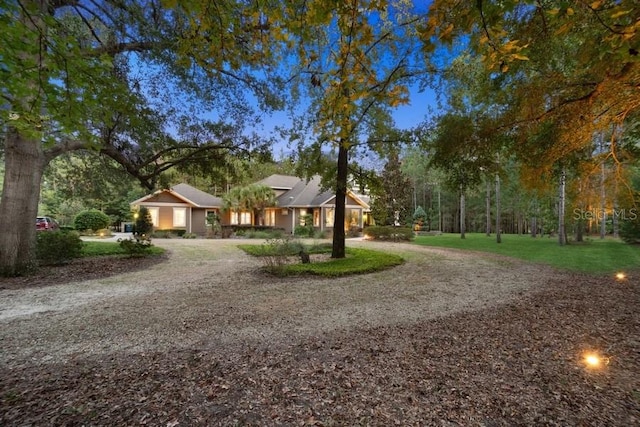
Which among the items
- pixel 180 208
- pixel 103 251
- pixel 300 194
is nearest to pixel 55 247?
pixel 103 251


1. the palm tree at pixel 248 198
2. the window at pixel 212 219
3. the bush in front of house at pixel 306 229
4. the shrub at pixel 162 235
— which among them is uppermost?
the palm tree at pixel 248 198

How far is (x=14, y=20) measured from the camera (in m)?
2.43

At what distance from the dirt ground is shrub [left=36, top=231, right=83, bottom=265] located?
9.26ft

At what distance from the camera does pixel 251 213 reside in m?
27.9

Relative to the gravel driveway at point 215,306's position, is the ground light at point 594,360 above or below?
above

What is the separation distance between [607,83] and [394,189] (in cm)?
2097

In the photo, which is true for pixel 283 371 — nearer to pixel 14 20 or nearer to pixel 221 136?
pixel 14 20

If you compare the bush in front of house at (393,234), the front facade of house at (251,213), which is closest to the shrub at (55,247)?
the front facade of house at (251,213)

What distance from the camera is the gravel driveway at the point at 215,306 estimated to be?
3.91 metres

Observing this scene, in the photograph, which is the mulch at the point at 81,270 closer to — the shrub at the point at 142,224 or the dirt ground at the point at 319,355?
the dirt ground at the point at 319,355

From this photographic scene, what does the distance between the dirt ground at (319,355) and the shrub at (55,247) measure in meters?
2.82

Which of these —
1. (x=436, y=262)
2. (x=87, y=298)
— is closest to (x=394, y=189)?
(x=436, y=262)

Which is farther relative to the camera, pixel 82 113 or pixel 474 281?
pixel 474 281

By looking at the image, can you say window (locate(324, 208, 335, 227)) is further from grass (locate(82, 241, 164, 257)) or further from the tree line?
grass (locate(82, 241, 164, 257))
